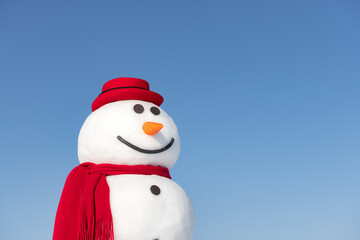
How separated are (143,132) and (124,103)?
29 cm

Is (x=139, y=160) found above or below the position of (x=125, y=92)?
below

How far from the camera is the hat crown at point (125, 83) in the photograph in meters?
2.96

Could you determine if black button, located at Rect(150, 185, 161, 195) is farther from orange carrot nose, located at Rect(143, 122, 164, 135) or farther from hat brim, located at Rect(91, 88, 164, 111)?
hat brim, located at Rect(91, 88, 164, 111)

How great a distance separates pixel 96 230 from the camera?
2354 millimetres

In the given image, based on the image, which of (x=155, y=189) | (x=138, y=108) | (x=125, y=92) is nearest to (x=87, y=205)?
(x=155, y=189)

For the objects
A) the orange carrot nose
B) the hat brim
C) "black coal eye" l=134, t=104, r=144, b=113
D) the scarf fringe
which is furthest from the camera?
the hat brim

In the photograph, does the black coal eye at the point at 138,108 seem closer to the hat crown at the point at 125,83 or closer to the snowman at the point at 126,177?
the snowman at the point at 126,177

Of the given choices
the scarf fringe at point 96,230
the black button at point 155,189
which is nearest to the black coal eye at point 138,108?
the black button at point 155,189

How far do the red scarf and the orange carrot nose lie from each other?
0.95 ft

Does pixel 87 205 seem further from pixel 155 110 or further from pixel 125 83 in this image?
pixel 125 83

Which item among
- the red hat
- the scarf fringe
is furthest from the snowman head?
the scarf fringe

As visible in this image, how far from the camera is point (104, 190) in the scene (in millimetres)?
2486

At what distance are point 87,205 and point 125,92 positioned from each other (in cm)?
91

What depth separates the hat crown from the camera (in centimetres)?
296
